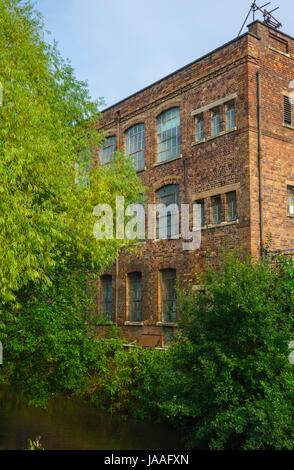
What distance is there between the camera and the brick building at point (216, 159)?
16.4 m

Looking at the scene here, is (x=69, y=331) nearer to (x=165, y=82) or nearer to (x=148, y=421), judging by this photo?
(x=148, y=421)

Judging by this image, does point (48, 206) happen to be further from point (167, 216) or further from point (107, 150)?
point (107, 150)

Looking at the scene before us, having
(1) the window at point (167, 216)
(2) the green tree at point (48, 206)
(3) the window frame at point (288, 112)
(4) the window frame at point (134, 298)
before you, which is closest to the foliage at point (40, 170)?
(2) the green tree at point (48, 206)

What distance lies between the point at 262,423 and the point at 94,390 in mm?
7610

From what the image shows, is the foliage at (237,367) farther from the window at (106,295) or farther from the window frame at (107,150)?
the window frame at (107,150)

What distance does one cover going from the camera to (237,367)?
1057cm

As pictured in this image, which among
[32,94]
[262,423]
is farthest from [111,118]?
[262,423]

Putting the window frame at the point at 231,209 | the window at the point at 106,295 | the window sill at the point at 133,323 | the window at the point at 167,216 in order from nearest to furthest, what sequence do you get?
the window frame at the point at 231,209 < the window at the point at 167,216 < the window sill at the point at 133,323 < the window at the point at 106,295

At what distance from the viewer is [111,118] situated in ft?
75.8

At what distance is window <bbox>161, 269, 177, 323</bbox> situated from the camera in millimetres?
18906

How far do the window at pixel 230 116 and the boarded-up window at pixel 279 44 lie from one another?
8.54 ft

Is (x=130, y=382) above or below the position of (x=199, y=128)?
below

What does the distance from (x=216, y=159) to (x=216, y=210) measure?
70.2 inches

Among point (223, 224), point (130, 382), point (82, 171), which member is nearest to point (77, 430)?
point (130, 382)
